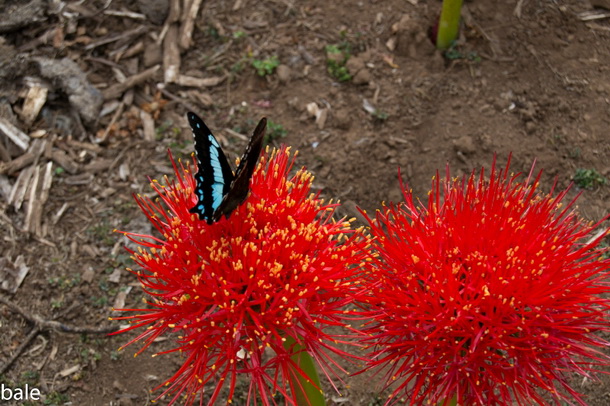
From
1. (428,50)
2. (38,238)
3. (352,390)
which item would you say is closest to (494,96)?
(428,50)

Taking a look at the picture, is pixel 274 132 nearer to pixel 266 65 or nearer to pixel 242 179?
pixel 266 65

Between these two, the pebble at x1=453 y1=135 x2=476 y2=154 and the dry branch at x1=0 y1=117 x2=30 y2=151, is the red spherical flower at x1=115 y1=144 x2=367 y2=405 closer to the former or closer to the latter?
the pebble at x1=453 y1=135 x2=476 y2=154

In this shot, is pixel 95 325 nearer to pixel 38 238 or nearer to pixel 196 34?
pixel 38 238

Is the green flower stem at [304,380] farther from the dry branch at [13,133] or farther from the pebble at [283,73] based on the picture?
the dry branch at [13,133]

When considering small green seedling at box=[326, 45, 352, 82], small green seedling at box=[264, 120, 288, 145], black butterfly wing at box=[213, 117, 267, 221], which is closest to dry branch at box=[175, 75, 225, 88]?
small green seedling at box=[264, 120, 288, 145]

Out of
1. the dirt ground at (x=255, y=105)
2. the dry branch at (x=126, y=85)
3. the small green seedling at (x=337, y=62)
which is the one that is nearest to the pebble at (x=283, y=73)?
the dirt ground at (x=255, y=105)

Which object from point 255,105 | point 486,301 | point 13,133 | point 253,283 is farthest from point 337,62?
point 486,301
